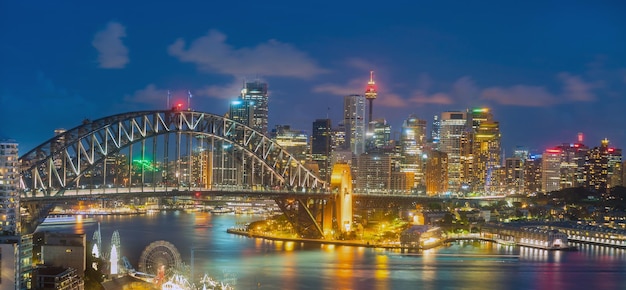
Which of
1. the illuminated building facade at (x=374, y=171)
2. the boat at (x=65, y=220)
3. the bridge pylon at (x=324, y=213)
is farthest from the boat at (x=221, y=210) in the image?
the bridge pylon at (x=324, y=213)

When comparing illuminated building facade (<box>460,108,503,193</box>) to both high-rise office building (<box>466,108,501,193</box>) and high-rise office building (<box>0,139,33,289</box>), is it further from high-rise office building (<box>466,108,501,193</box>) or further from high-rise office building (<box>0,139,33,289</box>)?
high-rise office building (<box>0,139,33,289</box>)

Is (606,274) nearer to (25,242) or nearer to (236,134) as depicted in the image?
(236,134)

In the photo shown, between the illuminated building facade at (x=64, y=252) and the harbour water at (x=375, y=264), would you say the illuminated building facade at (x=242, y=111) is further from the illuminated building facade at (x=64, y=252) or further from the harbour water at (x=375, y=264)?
the illuminated building facade at (x=64, y=252)

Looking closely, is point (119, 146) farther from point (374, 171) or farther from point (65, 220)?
point (374, 171)

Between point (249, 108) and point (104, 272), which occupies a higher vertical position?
point (249, 108)

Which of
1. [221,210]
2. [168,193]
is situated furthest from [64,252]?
[221,210]

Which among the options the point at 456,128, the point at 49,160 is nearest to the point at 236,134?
the point at 49,160
